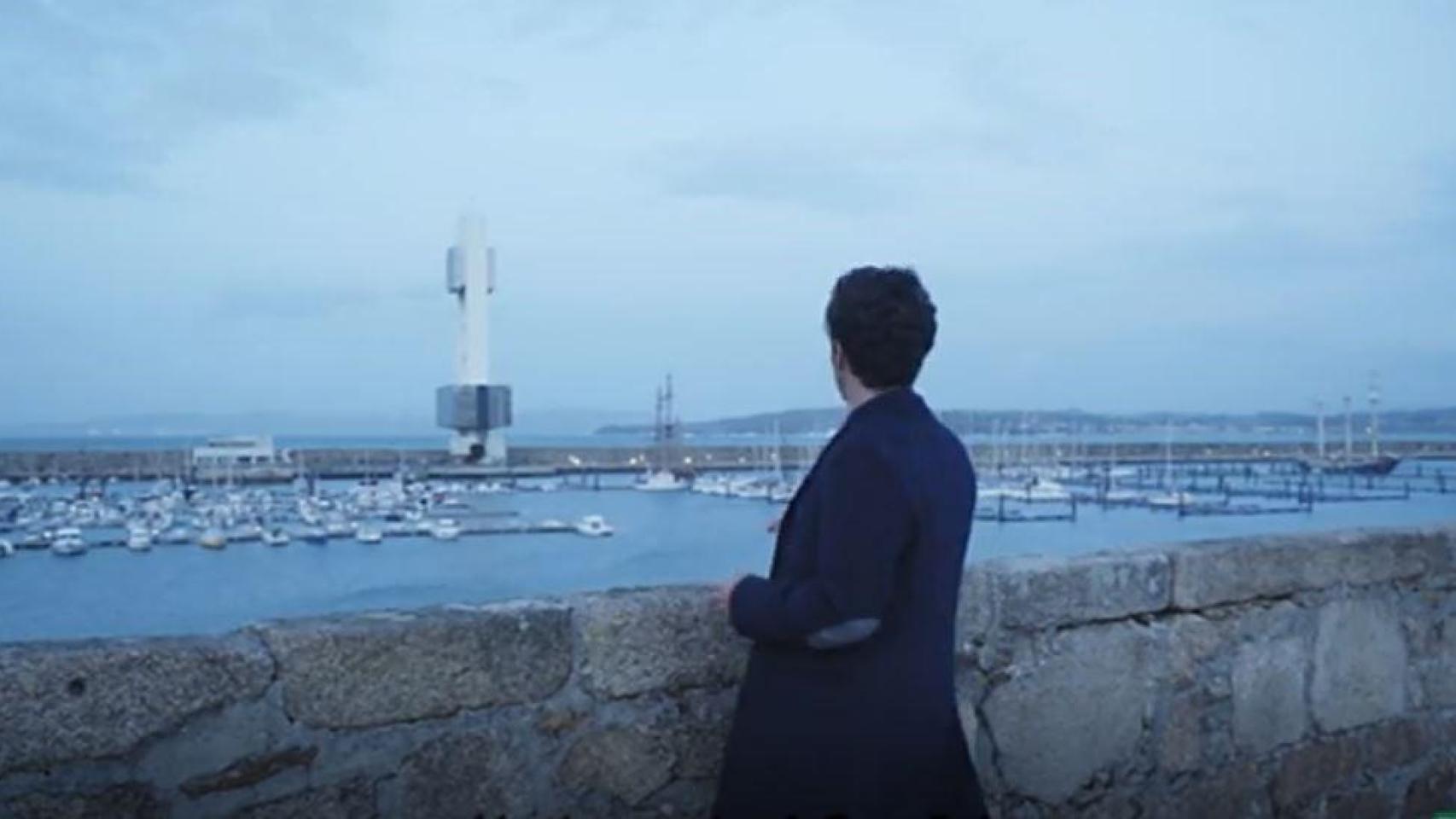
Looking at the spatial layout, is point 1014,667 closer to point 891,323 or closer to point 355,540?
point 891,323

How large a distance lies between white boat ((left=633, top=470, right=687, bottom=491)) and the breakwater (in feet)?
14.3

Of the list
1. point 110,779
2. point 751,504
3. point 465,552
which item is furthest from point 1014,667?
point 751,504

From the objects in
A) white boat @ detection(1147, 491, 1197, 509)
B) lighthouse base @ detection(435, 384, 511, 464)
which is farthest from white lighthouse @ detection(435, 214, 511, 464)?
white boat @ detection(1147, 491, 1197, 509)

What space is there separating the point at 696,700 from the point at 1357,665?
2145mm

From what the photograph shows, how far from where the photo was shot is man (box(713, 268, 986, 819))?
2021 millimetres

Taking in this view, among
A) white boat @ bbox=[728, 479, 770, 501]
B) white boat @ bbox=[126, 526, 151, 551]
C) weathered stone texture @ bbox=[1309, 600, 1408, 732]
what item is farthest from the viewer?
white boat @ bbox=[728, 479, 770, 501]

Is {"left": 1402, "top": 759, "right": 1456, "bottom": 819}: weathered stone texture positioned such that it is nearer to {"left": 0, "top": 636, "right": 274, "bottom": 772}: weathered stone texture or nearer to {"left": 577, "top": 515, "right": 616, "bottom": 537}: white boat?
{"left": 0, "top": 636, "right": 274, "bottom": 772}: weathered stone texture

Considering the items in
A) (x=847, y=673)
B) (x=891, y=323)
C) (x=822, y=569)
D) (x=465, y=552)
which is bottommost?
(x=465, y=552)

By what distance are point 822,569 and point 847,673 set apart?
206 mm

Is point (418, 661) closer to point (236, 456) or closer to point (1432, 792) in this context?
point (1432, 792)

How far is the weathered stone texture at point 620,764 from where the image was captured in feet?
8.48

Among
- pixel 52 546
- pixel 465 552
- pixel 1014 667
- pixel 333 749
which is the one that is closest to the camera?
pixel 333 749

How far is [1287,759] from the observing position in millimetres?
3602

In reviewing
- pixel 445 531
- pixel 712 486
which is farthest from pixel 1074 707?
pixel 712 486
